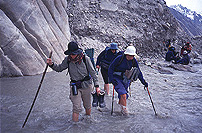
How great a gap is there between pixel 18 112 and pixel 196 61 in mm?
19149

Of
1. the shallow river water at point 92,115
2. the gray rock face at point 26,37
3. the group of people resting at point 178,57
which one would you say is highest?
the gray rock face at point 26,37

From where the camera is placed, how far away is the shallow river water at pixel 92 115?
12.5ft

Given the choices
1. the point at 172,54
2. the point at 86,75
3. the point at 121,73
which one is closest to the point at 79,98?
the point at 86,75

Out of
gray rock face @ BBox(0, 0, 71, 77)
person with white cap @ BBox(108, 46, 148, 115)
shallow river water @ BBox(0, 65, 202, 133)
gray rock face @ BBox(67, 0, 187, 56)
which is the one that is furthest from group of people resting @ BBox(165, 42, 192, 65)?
person with white cap @ BBox(108, 46, 148, 115)

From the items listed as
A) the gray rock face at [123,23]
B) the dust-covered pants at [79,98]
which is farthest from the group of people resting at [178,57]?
the dust-covered pants at [79,98]

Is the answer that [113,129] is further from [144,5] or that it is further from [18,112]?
[144,5]

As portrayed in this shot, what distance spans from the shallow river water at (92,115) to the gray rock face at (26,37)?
73 cm

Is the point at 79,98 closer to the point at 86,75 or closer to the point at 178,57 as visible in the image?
the point at 86,75

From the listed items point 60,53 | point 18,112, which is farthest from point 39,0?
point 18,112

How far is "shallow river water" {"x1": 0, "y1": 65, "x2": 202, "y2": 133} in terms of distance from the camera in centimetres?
382

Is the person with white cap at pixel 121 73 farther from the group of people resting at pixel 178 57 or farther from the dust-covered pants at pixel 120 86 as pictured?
the group of people resting at pixel 178 57

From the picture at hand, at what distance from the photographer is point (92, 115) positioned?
14.7 feet

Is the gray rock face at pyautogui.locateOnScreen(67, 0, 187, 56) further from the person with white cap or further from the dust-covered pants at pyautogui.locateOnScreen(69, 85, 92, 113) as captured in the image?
the dust-covered pants at pyautogui.locateOnScreen(69, 85, 92, 113)

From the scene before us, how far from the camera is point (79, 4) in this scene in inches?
649
